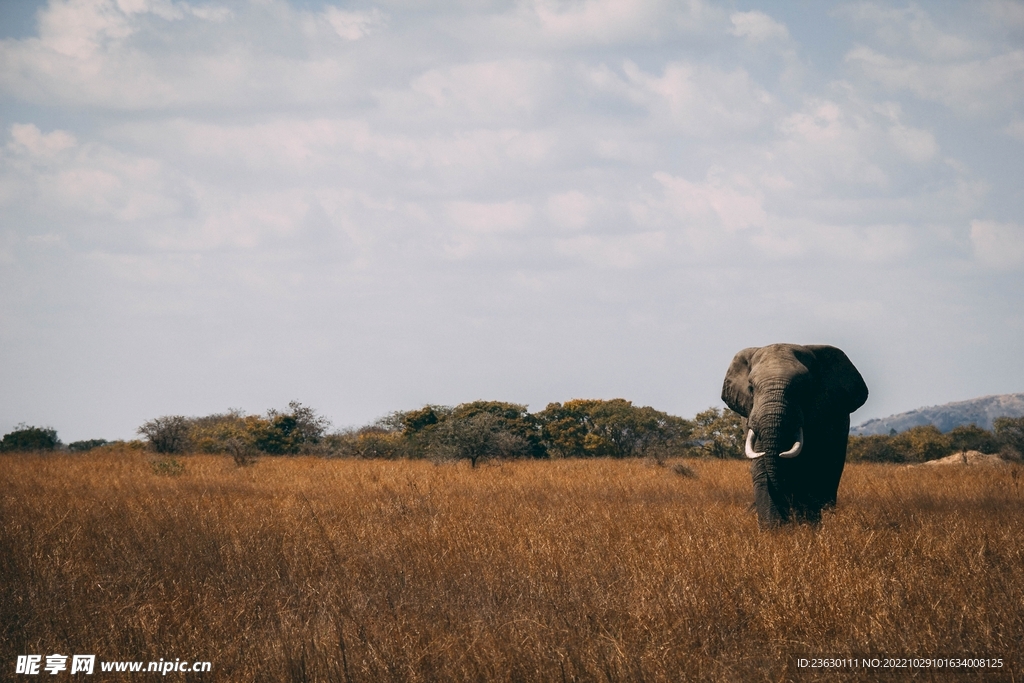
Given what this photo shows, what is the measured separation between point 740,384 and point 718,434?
23.4 meters

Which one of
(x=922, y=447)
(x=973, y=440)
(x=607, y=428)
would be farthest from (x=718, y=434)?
(x=973, y=440)

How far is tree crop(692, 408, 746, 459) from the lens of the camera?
3316cm

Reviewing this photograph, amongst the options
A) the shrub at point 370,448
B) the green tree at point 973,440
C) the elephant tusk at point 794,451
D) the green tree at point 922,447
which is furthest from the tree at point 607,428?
the elephant tusk at point 794,451

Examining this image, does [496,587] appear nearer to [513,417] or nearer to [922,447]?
[513,417]

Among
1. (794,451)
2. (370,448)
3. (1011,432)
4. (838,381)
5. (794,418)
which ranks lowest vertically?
(1011,432)

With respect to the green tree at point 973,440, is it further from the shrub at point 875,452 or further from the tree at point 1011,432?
the shrub at point 875,452

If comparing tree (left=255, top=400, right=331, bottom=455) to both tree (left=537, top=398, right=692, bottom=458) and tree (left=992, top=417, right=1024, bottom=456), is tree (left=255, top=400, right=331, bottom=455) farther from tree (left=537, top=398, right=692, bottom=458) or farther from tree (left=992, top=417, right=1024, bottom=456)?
tree (left=992, top=417, right=1024, bottom=456)

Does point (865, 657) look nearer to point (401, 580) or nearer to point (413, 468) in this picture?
point (401, 580)

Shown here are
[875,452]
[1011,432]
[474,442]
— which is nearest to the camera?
[474,442]

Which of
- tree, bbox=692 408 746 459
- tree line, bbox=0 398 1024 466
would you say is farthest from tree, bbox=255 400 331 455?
tree, bbox=692 408 746 459

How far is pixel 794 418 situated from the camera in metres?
10.2

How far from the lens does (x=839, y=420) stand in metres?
11.4

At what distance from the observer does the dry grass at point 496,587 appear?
15.8ft

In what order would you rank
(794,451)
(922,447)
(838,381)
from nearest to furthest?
1. (794,451)
2. (838,381)
3. (922,447)
